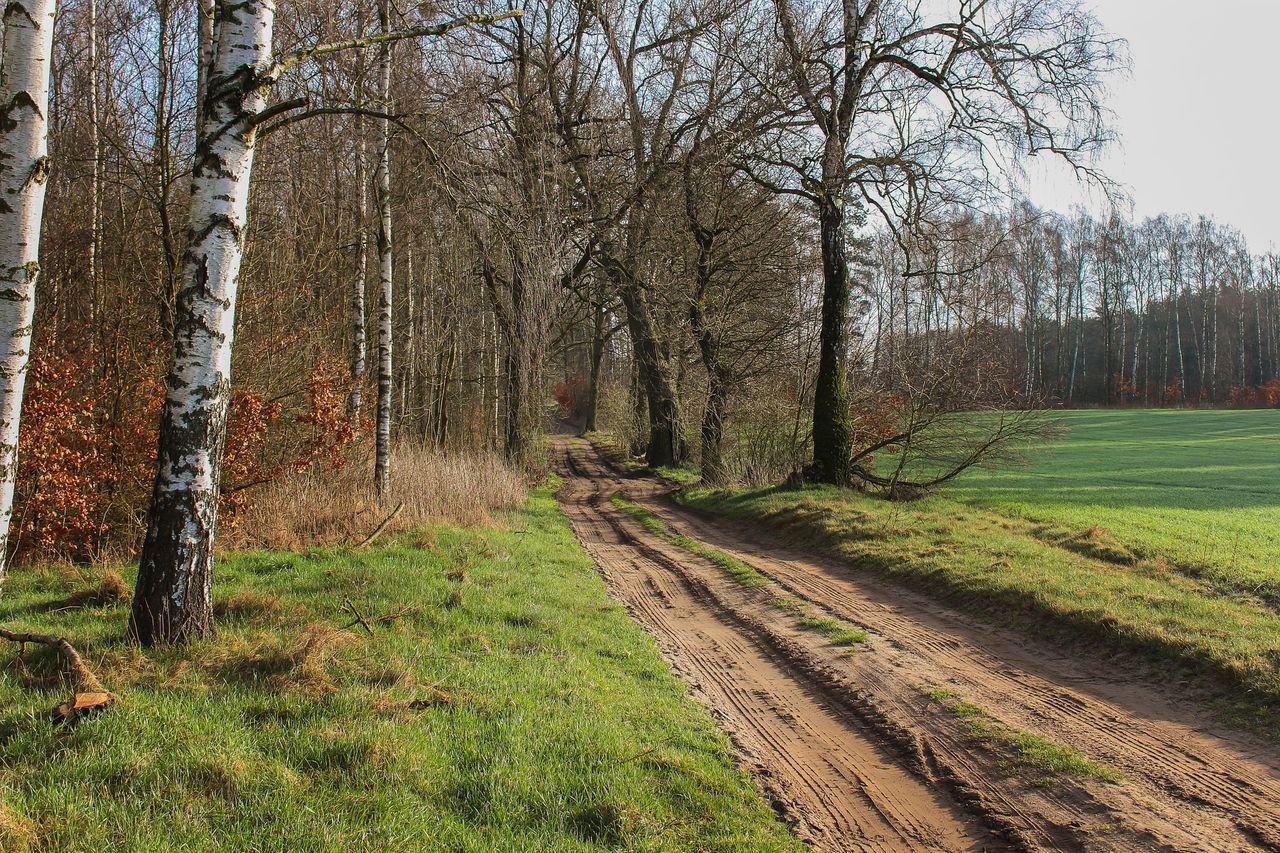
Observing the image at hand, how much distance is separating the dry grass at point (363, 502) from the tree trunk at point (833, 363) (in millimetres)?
7426

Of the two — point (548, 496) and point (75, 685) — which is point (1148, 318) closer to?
point (548, 496)

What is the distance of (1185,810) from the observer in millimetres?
4371

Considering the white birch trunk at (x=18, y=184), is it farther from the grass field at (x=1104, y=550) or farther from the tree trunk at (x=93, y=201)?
the grass field at (x=1104, y=550)

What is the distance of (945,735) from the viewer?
550 cm

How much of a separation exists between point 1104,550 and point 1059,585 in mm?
3558

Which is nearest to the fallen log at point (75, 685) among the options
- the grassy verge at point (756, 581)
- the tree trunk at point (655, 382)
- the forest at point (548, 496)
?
the forest at point (548, 496)

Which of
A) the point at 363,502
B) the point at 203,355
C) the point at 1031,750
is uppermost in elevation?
the point at 203,355

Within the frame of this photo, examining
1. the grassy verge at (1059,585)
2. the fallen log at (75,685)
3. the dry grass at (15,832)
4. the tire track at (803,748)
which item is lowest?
the tire track at (803,748)

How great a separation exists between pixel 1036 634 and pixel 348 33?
1349cm

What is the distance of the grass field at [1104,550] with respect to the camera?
685 cm

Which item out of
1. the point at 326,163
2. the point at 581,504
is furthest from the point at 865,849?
the point at 581,504

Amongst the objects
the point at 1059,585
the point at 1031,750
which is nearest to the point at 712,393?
the point at 1059,585

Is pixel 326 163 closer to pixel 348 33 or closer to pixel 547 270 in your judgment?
pixel 348 33

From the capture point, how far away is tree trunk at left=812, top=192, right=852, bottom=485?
56.3 ft
